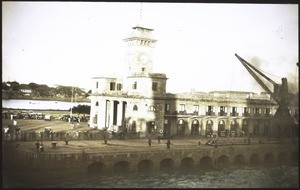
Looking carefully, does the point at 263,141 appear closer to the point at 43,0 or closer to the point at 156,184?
the point at 156,184

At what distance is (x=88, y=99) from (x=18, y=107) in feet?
9.44

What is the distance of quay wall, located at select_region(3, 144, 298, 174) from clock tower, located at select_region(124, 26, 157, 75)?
3.67 metres

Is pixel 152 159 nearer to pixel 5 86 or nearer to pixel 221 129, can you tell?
pixel 221 129

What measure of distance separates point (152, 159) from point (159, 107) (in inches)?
91.6

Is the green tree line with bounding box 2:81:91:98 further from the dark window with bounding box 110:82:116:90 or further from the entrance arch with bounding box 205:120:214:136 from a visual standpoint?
the entrance arch with bounding box 205:120:214:136

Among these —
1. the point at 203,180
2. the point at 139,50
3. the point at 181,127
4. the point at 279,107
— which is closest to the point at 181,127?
the point at 181,127

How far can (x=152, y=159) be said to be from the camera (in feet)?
61.0

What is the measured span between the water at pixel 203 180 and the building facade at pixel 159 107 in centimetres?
174

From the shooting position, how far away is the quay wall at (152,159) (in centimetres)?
1686

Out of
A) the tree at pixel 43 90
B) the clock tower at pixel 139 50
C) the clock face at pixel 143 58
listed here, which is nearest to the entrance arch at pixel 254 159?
the clock tower at pixel 139 50

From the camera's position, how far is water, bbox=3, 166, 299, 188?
17203mm

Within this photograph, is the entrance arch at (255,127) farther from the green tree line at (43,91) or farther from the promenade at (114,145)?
the green tree line at (43,91)

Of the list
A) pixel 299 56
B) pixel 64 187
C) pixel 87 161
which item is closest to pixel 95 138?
pixel 87 161

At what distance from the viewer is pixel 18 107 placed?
17.4 meters
